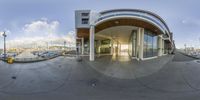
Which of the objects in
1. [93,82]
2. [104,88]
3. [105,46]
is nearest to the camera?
[104,88]

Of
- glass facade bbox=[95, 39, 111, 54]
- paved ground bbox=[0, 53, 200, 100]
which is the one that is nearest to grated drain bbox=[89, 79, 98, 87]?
paved ground bbox=[0, 53, 200, 100]

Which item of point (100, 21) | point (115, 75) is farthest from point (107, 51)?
point (115, 75)

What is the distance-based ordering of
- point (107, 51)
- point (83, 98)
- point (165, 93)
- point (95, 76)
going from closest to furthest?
point (83, 98), point (165, 93), point (95, 76), point (107, 51)

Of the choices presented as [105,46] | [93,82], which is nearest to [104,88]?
[93,82]

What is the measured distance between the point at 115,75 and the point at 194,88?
533 centimetres

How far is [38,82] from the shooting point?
10164mm

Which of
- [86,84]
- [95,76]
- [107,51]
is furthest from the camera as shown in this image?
[107,51]

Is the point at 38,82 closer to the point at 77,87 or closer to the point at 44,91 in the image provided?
the point at 44,91

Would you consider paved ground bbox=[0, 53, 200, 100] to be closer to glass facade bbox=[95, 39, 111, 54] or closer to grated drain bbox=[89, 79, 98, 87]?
grated drain bbox=[89, 79, 98, 87]

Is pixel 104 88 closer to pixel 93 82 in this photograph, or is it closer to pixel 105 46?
pixel 93 82

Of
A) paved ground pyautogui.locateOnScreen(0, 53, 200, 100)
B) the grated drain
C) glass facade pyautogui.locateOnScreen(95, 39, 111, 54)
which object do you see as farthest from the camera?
glass facade pyautogui.locateOnScreen(95, 39, 111, 54)

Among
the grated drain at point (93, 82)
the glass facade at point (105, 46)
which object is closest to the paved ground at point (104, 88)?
the grated drain at point (93, 82)

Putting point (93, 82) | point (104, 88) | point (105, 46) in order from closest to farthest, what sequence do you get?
point (104, 88) < point (93, 82) < point (105, 46)

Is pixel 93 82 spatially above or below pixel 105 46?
below
